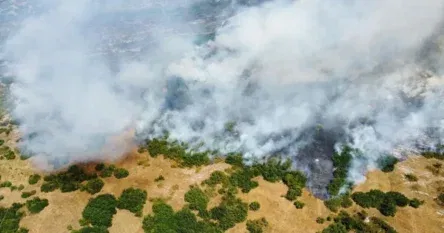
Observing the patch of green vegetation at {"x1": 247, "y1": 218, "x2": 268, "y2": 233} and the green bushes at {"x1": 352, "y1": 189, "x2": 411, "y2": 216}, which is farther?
the green bushes at {"x1": 352, "y1": 189, "x2": 411, "y2": 216}

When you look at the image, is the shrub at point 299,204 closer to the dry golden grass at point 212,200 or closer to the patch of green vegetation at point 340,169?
the dry golden grass at point 212,200

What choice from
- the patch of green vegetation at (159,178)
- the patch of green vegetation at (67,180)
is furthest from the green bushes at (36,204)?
the patch of green vegetation at (159,178)

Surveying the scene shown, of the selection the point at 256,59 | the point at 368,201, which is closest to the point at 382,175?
the point at 368,201

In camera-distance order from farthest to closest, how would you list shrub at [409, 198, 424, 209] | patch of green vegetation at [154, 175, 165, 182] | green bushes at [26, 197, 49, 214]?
patch of green vegetation at [154, 175, 165, 182], green bushes at [26, 197, 49, 214], shrub at [409, 198, 424, 209]

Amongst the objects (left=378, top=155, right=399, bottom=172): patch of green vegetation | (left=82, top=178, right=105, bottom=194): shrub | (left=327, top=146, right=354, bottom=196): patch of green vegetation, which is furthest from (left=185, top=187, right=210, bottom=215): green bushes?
(left=378, top=155, right=399, bottom=172): patch of green vegetation

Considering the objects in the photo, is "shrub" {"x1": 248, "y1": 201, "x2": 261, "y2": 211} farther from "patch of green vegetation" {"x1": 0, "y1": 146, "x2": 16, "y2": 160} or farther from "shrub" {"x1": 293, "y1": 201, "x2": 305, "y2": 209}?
"patch of green vegetation" {"x1": 0, "y1": 146, "x2": 16, "y2": 160}

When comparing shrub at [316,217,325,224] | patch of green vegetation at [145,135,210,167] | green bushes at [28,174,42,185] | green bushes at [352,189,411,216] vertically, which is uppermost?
patch of green vegetation at [145,135,210,167]
